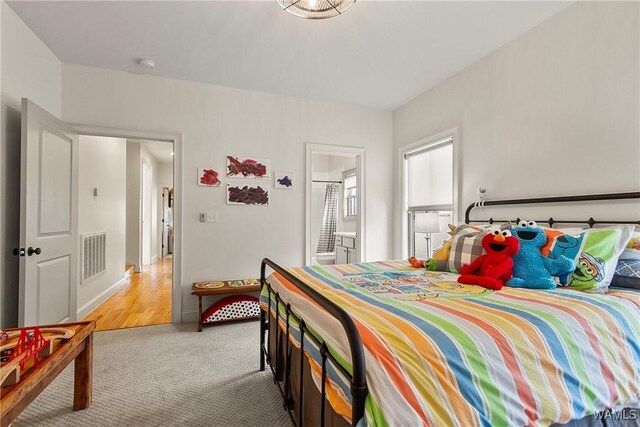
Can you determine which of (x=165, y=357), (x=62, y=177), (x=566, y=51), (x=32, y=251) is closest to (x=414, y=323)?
(x=165, y=357)

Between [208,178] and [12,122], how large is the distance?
1545mm

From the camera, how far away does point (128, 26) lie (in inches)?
89.8

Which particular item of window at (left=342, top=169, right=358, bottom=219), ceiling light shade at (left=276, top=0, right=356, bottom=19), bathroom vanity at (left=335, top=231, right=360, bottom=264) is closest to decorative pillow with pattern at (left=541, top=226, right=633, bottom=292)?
ceiling light shade at (left=276, top=0, right=356, bottom=19)

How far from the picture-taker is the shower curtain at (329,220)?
6088 mm

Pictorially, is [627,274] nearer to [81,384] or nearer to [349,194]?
[81,384]

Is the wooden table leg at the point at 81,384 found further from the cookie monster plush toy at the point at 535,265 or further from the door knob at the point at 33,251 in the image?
the cookie monster plush toy at the point at 535,265

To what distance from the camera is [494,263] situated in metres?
1.73

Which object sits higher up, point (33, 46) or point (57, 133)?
point (33, 46)

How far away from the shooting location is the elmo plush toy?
167 centimetres

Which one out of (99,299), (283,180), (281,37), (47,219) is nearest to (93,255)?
(99,299)

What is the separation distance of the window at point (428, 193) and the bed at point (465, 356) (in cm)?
171

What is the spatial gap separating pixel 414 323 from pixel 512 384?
35 centimetres

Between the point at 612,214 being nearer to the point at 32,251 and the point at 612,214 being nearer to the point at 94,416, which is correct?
the point at 94,416

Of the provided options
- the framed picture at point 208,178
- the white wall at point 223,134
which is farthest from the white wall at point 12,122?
the framed picture at point 208,178
